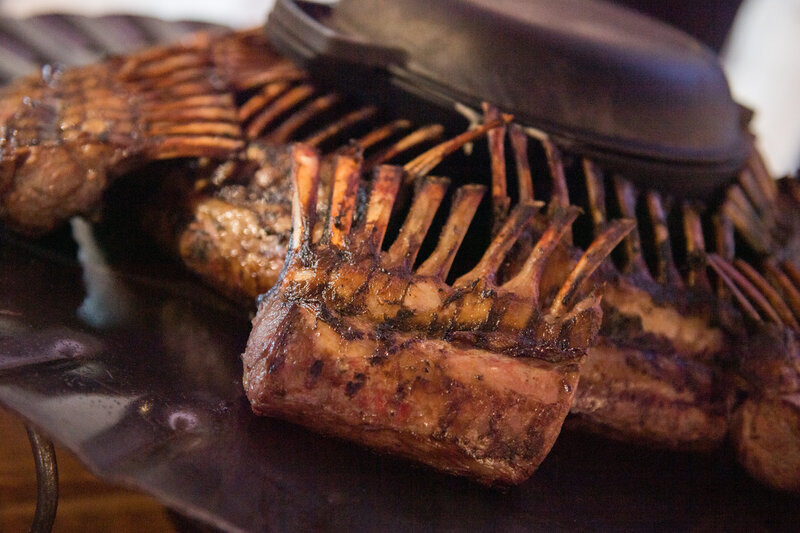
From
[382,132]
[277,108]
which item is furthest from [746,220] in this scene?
[277,108]

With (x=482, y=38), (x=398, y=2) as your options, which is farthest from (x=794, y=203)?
(x=398, y=2)

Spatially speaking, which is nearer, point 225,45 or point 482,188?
point 482,188

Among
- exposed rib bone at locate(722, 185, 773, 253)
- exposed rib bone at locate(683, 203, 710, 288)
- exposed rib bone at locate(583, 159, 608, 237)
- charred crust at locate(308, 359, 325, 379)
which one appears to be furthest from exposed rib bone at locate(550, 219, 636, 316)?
exposed rib bone at locate(722, 185, 773, 253)

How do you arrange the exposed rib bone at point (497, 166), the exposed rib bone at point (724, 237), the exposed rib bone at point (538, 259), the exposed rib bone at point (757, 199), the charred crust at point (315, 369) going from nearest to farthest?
the charred crust at point (315, 369) < the exposed rib bone at point (538, 259) < the exposed rib bone at point (497, 166) < the exposed rib bone at point (724, 237) < the exposed rib bone at point (757, 199)

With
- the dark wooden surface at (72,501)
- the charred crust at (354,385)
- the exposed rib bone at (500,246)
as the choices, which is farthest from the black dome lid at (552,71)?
the dark wooden surface at (72,501)

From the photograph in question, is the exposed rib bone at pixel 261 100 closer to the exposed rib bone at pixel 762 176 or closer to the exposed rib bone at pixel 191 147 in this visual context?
the exposed rib bone at pixel 191 147

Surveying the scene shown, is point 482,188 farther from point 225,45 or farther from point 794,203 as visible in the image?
point 794,203

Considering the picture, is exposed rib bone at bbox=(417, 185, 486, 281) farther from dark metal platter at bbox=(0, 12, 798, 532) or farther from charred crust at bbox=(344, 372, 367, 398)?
dark metal platter at bbox=(0, 12, 798, 532)
